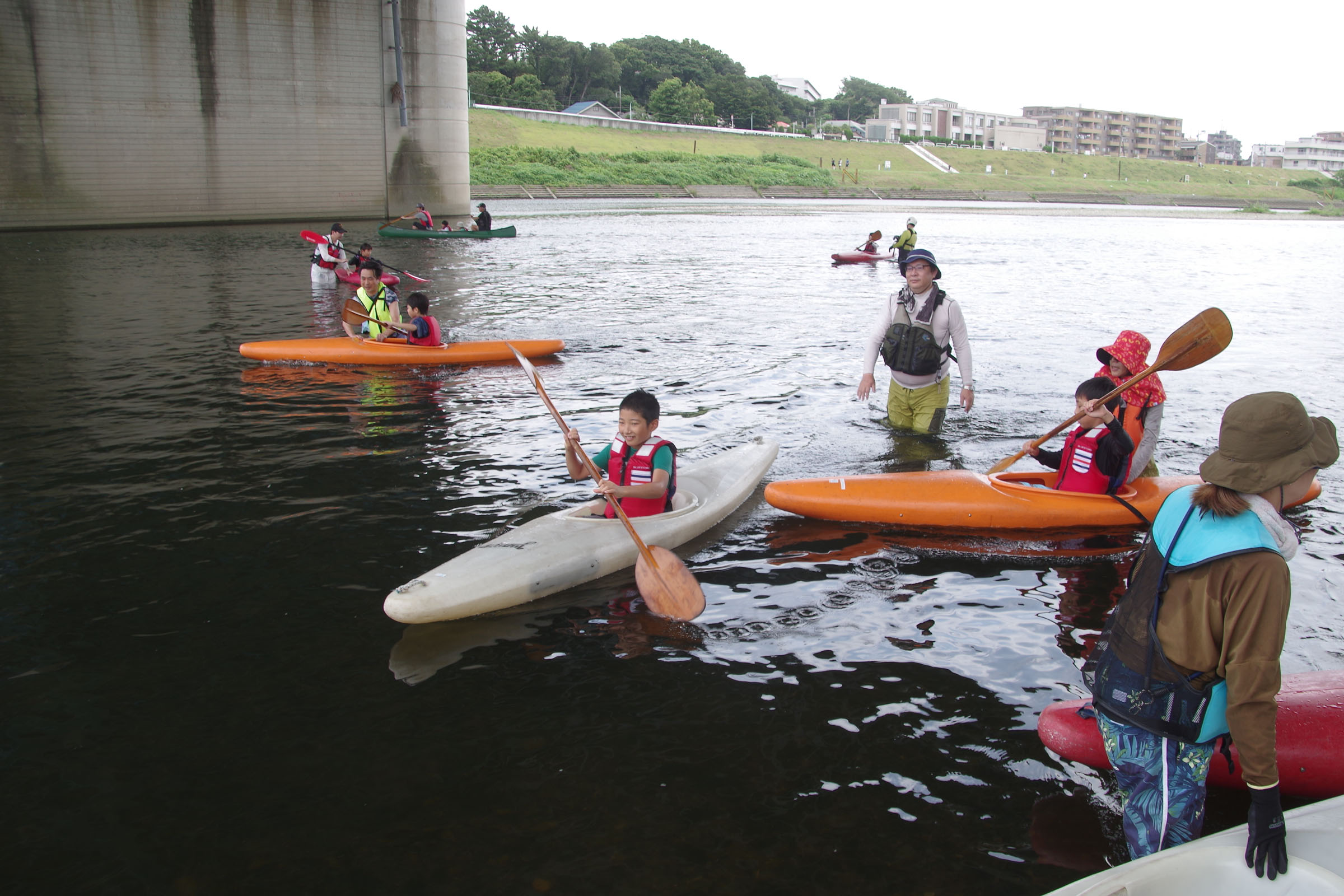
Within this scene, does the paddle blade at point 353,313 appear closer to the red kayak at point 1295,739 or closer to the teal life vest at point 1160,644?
the red kayak at point 1295,739

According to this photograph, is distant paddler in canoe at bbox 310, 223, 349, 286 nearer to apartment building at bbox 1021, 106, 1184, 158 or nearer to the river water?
the river water

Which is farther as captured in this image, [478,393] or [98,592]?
[478,393]

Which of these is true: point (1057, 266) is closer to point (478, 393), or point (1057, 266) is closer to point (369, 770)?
point (478, 393)

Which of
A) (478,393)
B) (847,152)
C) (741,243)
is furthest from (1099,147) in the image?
(478,393)

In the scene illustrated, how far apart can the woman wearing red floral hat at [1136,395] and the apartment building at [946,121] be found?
109415mm

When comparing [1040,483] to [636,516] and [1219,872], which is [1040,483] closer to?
[636,516]

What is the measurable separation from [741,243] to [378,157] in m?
11.9

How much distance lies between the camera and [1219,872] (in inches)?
81.9

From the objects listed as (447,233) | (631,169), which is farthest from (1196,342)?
(631,169)

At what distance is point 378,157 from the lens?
2845cm

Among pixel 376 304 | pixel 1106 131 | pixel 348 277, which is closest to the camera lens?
pixel 376 304

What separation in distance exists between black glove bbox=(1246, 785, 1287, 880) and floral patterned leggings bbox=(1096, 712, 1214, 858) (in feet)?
0.73

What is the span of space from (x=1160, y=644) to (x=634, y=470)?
3.10 m

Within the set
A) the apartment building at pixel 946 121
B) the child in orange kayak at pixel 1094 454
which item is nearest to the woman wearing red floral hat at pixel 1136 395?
the child in orange kayak at pixel 1094 454
